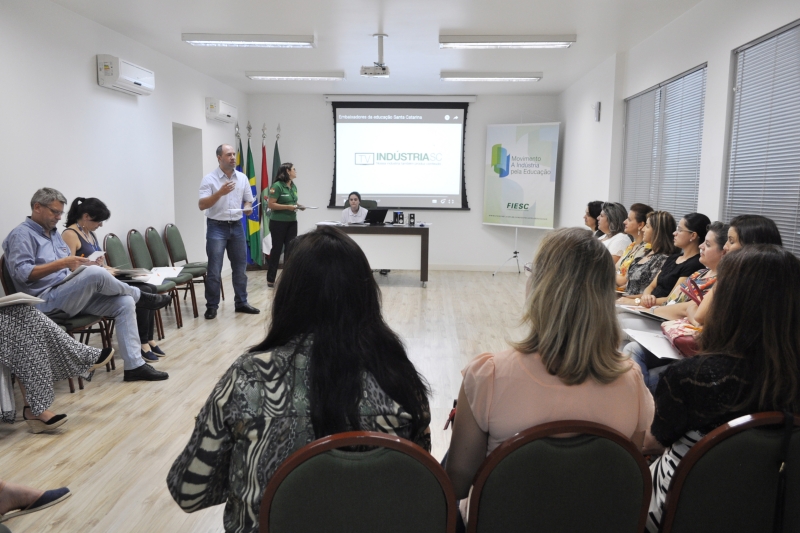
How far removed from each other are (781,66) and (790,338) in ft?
9.31

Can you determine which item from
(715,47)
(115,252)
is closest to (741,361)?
(715,47)

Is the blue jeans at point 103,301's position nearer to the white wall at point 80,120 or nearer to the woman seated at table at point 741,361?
the white wall at point 80,120

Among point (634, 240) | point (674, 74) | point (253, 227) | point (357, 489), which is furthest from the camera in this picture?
point (253, 227)

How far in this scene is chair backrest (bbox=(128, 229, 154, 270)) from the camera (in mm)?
5520

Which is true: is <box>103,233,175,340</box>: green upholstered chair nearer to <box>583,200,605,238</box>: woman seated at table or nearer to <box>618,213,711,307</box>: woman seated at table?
<box>618,213,711,307</box>: woman seated at table

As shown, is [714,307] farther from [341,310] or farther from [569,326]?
[341,310]

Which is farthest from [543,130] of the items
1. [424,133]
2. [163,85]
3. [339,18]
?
[163,85]

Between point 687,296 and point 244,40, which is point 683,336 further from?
point 244,40

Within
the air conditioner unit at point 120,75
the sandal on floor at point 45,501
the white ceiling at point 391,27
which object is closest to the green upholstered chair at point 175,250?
the air conditioner unit at point 120,75

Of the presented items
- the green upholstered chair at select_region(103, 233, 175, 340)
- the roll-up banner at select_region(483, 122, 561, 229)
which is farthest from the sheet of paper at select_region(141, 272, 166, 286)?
the roll-up banner at select_region(483, 122, 561, 229)

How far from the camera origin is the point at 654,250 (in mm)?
4227

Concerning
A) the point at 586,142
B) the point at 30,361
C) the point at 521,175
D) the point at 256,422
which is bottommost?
the point at 30,361

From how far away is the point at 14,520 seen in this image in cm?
228

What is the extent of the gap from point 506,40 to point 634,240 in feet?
7.34
